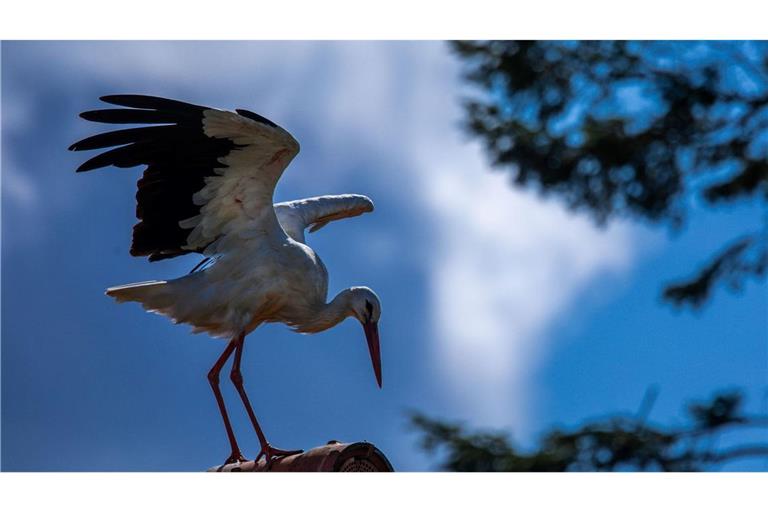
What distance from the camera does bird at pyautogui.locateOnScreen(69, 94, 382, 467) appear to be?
251 inches

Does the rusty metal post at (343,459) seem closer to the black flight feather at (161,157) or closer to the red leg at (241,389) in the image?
the red leg at (241,389)

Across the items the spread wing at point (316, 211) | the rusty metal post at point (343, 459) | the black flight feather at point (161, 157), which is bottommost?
the rusty metal post at point (343, 459)

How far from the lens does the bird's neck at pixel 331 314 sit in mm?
7203

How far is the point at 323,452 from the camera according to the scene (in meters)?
5.67

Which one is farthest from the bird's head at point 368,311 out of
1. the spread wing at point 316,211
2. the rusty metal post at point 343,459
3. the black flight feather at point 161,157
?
the rusty metal post at point 343,459

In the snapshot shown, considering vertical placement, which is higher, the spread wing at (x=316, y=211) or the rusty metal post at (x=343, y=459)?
the spread wing at (x=316, y=211)

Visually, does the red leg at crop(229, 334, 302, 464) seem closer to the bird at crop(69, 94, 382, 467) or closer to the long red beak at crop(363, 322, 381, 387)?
the bird at crop(69, 94, 382, 467)

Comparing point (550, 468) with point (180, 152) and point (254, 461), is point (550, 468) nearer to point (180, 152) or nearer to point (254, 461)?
point (254, 461)

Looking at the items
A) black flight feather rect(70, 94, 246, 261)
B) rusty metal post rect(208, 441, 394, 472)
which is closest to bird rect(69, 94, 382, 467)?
black flight feather rect(70, 94, 246, 261)

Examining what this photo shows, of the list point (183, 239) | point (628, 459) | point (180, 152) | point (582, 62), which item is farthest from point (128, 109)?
point (628, 459)

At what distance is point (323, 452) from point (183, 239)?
1.72m

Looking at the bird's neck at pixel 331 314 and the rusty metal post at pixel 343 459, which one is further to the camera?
the bird's neck at pixel 331 314

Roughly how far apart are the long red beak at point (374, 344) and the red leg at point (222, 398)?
2.54 ft

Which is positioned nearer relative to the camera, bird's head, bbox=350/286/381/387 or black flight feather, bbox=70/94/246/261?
black flight feather, bbox=70/94/246/261
